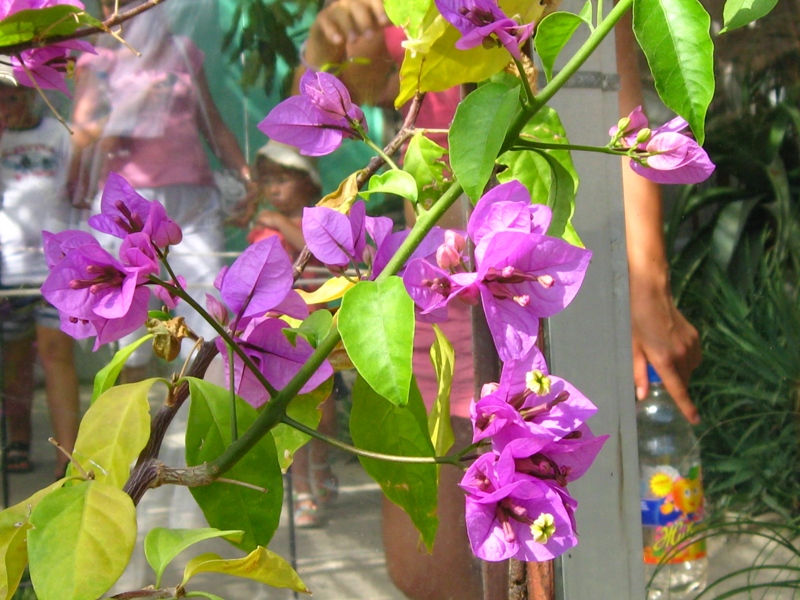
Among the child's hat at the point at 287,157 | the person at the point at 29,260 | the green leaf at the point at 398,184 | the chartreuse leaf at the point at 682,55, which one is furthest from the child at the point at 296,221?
the chartreuse leaf at the point at 682,55

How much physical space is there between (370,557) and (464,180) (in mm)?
483

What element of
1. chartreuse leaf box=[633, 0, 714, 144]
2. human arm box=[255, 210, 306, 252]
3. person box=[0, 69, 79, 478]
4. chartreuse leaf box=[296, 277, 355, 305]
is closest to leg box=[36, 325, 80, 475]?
person box=[0, 69, 79, 478]

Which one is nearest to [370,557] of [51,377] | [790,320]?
[51,377]

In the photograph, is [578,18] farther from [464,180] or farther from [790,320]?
[790,320]

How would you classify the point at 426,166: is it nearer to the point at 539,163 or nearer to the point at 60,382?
the point at 539,163

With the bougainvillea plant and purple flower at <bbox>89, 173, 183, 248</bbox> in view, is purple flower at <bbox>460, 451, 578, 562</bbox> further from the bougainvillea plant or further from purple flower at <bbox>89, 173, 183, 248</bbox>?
purple flower at <bbox>89, 173, 183, 248</bbox>

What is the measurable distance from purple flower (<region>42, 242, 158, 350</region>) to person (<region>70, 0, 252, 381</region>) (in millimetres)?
427

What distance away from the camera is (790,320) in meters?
1.14

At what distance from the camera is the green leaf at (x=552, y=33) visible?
0.31m

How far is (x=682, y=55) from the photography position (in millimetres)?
246

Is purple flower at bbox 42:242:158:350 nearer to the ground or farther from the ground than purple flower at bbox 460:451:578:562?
farther from the ground

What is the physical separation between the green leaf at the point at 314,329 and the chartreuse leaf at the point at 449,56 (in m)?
0.14

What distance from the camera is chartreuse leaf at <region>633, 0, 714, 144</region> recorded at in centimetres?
24

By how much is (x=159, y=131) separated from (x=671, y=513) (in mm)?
659
